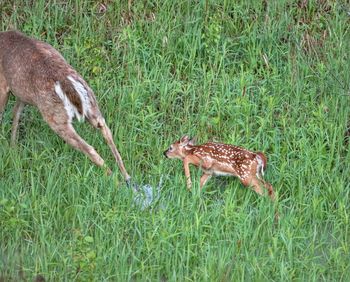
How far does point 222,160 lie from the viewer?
1020cm

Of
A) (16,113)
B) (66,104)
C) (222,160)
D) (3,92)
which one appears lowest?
(16,113)

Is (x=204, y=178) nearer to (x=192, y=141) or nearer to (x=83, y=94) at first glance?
(x=192, y=141)

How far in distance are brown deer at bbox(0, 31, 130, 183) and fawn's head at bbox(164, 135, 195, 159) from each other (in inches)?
18.4

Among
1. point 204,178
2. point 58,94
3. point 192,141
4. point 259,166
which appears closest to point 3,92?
point 58,94

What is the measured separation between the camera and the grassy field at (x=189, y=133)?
347 inches

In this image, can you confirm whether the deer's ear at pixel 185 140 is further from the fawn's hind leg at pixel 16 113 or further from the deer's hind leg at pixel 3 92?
the deer's hind leg at pixel 3 92

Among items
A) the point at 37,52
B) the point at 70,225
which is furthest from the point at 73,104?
the point at 70,225

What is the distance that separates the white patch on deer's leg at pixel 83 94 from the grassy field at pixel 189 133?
1.66 ft

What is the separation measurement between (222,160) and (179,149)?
48 centimetres

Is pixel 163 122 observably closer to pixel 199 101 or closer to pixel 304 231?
pixel 199 101

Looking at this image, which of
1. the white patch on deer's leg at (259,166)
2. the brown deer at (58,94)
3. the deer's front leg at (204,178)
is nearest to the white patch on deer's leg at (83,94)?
the brown deer at (58,94)

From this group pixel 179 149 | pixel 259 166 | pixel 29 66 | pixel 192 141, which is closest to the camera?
pixel 259 166

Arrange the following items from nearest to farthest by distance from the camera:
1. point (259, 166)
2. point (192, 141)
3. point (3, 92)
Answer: point (259, 166) → point (192, 141) → point (3, 92)

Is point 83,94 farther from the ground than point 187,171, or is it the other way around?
point 83,94
